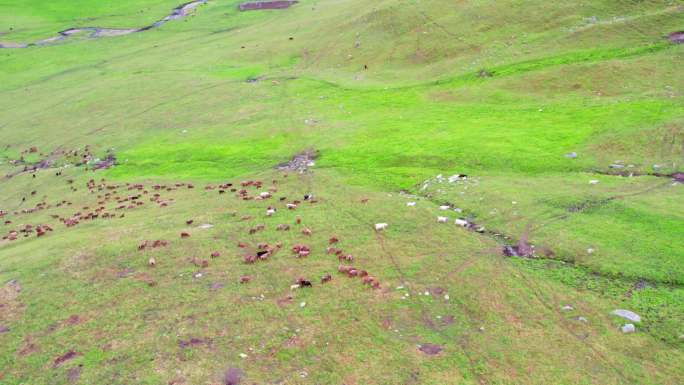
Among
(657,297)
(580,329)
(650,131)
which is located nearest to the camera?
(580,329)

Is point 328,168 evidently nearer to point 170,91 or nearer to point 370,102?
point 370,102

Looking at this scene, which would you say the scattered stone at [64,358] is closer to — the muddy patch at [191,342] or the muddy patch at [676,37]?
Answer: the muddy patch at [191,342]

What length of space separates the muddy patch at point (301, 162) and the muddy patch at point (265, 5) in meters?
47.9

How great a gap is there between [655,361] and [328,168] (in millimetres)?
15514

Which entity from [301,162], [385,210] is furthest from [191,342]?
[301,162]

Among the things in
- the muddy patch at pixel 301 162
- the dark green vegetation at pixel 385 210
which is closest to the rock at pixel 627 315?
the dark green vegetation at pixel 385 210

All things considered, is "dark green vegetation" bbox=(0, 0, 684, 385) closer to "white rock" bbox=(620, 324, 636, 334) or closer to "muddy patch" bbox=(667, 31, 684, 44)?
"white rock" bbox=(620, 324, 636, 334)

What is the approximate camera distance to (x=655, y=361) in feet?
35.6

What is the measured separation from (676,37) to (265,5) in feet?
175

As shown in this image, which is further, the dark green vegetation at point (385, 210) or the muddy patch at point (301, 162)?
the muddy patch at point (301, 162)

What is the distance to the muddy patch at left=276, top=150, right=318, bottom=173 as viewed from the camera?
973 inches

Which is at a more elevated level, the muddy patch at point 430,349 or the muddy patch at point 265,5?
the muddy patch at point 265,5

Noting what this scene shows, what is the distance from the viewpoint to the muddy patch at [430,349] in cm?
1139

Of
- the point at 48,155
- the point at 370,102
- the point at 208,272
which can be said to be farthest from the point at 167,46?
the point at 208,272
